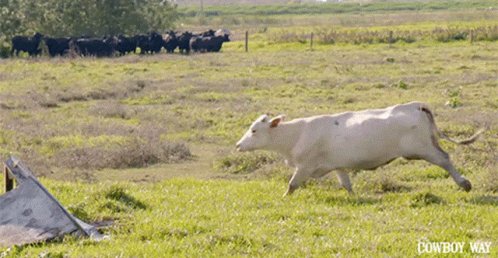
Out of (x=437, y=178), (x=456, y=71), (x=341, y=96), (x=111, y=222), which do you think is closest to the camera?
(x=111, y=222)

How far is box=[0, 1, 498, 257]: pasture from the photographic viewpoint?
793 centimetres

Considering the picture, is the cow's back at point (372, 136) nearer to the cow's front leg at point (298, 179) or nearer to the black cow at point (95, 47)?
the cow's front leg at point (298, 179)

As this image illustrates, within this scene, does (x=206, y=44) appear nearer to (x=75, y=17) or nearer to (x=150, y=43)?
(x=150, y=43)

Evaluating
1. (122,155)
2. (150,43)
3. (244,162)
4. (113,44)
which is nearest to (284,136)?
(244,162)

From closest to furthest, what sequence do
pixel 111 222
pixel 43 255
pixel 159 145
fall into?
pixel 43 255 → pixel 111 222 → pixel 159 145

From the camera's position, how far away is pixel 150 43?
45750mm

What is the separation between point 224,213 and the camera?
900 centimetres

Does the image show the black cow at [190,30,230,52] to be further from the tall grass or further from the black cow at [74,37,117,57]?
the black cow at [74,37,117,57]

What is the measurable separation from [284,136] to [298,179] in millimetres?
813

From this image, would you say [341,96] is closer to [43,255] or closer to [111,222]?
[111,222]

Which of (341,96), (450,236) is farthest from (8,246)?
(341,96)

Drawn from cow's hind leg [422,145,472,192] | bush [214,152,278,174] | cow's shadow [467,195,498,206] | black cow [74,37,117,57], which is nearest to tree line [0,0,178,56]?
black cow [74,37,117,57]

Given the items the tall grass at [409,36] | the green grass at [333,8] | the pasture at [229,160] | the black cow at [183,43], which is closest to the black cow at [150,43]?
the black cow at [183,43]

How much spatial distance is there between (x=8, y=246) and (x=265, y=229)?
2.32 m
